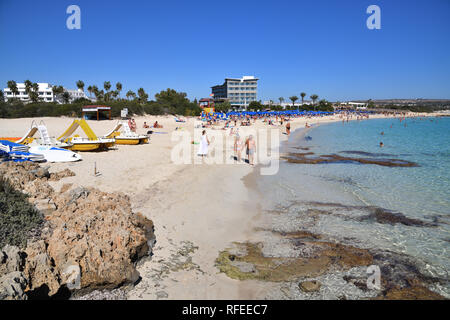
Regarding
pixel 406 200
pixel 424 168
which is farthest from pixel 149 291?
pixel 424 168

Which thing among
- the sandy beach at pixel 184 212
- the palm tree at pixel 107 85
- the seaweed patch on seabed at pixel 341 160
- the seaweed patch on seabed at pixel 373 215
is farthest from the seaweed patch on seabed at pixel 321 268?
the palm tree at pixel 107 85

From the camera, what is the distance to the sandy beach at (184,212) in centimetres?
383

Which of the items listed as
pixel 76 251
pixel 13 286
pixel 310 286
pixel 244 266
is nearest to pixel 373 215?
pixel 310 286

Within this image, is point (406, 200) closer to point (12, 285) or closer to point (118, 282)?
point (118, 282)

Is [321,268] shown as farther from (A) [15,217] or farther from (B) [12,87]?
(B) [12,87]

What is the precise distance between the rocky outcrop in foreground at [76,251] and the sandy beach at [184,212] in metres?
0.36

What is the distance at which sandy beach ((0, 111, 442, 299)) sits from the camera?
151 inches

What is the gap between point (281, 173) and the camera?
11.6 meters

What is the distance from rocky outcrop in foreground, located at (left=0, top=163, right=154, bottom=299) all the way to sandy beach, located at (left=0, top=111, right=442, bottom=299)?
36 cm

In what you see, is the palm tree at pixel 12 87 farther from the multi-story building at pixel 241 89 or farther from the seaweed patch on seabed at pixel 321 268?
the seaweed patch on seabed at pixel 321 268

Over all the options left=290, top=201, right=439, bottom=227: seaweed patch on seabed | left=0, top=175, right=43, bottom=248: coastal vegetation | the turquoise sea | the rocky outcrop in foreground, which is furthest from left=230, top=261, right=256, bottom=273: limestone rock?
left=290, top=201, right=439, bottom=227: seaweed patch on seabed

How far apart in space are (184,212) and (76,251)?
10.2ft

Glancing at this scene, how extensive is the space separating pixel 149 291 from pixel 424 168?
48.0 ft

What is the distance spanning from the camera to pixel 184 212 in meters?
6.54
